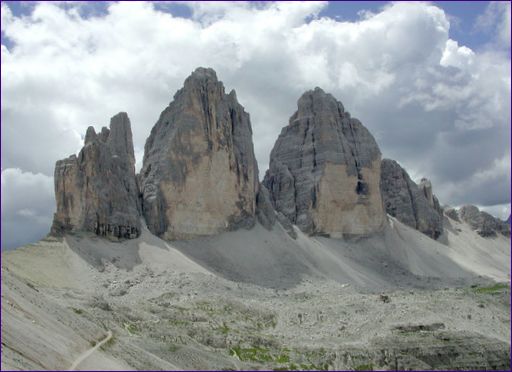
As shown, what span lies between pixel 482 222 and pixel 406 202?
3806 centimetres

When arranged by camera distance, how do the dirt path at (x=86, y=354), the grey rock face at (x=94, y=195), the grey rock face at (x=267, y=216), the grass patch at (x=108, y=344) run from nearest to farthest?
the dirt path at (x=86, y=354) → the grass patch at (x=108, y=344) → the grey rock face at (x=94, y=195) → the grey rock face at (x=267, y=216)

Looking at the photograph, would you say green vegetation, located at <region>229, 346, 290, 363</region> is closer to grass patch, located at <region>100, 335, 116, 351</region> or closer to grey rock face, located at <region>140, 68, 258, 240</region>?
grass patch, located at <region>100, 335, 116, 351</region>

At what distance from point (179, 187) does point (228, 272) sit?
56.1ft

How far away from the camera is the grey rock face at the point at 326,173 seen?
123m

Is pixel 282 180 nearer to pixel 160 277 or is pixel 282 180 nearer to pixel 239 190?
pixel 239 190

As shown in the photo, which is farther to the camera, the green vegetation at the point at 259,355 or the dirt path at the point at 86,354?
the green vegetation at the point at 259,355

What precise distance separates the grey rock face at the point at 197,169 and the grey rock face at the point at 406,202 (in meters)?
49.1

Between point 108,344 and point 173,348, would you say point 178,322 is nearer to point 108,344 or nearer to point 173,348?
point 173,348

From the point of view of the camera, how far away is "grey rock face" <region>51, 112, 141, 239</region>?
282ft

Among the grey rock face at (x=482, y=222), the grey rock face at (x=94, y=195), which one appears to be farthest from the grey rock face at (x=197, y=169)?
the grey rock face at (x=482, y=222)

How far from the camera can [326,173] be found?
123688 mm

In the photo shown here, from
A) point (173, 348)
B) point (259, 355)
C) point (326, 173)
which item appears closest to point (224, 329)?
point (259, 355)

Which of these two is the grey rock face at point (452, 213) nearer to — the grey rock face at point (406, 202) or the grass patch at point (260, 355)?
the grey rock face at point (406, 202)

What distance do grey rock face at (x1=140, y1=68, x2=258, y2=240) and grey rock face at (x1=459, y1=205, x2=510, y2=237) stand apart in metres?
Answer: 88.5
